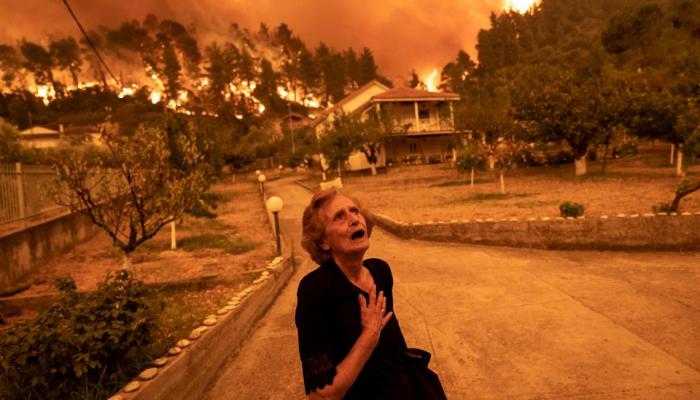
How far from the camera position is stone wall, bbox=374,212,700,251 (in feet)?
27.4

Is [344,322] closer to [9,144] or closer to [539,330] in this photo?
[539,330]

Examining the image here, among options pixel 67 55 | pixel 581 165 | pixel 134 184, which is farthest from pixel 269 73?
pixel 134 184

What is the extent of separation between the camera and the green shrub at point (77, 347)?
3.19 metres

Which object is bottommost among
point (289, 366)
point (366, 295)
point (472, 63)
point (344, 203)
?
point (289, 366)

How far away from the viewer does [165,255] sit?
34.2 feet

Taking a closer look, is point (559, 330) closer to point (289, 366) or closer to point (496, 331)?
point (496, 331)

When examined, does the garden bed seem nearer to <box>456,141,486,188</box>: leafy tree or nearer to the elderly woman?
the elderly woman

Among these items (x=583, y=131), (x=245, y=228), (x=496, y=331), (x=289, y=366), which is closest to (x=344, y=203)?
(x=289, y=366)

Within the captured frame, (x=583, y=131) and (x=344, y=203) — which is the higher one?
(x=583, y=131)

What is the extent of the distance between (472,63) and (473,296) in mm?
104238

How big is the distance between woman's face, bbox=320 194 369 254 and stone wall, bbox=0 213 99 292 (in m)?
8.05

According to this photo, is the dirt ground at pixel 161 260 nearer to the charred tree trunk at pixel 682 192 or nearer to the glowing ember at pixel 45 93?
the charred tree trunk at pixel 682 192

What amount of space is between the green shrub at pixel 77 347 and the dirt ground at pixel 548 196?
9.93 meters

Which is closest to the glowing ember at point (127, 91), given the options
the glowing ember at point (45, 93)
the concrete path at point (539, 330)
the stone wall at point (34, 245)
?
the glowing ember at point (45, 93)
